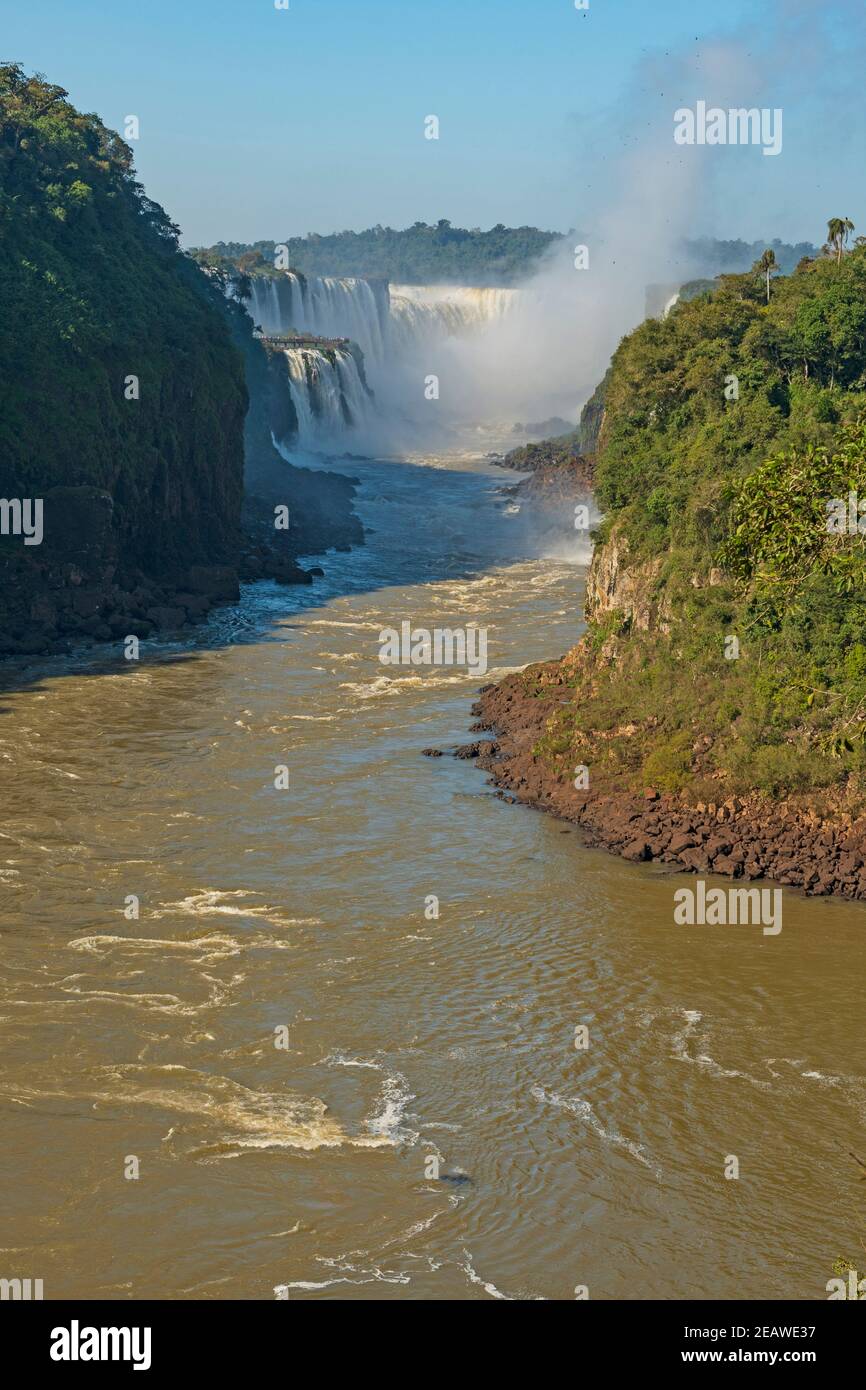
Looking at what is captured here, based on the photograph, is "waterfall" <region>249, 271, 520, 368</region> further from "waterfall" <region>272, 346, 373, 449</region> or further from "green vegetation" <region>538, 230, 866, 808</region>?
"green vegetation" <region>538, 230, 866, 808</region>

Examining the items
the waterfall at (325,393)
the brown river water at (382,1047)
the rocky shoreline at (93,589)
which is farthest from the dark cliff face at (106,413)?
the waterfall at (325,393)

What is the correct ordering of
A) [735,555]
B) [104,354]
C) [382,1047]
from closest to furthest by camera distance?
1. [382,1047]
2. [735,555]
3. [104,354]

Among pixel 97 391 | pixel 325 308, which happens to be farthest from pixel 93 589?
pixel 325 308

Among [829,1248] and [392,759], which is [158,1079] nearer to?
[829,1248]

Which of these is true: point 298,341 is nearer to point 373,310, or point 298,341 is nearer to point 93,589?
point 373,310
